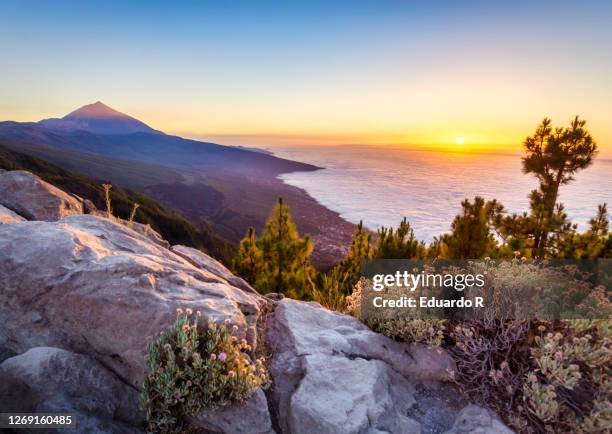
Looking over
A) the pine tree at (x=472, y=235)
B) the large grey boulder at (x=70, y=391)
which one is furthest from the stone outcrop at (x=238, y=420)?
the pine tree at (x=472, y=235)

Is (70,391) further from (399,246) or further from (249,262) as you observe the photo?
(249,262)

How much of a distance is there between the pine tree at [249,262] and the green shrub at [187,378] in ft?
35.9

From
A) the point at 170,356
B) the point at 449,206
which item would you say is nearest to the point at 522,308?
the point at 170,356

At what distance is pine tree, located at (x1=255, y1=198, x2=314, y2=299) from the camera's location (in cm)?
1448

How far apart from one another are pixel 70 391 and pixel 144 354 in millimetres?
705

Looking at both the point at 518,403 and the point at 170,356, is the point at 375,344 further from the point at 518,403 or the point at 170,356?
the point at 170,356

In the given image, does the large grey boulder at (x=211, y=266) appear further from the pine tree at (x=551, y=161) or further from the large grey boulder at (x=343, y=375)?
the pine tree at (x=551, y=161)

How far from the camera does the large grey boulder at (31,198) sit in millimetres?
7988

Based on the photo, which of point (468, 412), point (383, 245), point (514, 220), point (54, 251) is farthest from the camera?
point (514, 220)

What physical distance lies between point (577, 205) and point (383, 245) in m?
40.4

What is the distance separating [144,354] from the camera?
3879 millimetres

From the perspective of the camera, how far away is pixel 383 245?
12984 mm

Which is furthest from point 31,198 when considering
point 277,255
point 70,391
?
point 277,255

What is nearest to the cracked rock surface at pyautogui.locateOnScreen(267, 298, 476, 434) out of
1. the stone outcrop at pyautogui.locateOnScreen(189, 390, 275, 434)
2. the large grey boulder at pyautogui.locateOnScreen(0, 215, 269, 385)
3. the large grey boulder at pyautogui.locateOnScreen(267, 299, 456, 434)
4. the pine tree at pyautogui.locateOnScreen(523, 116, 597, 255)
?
the large grey boulder at pyautogui.locateOnScreen(267, 299, 456, 434)
